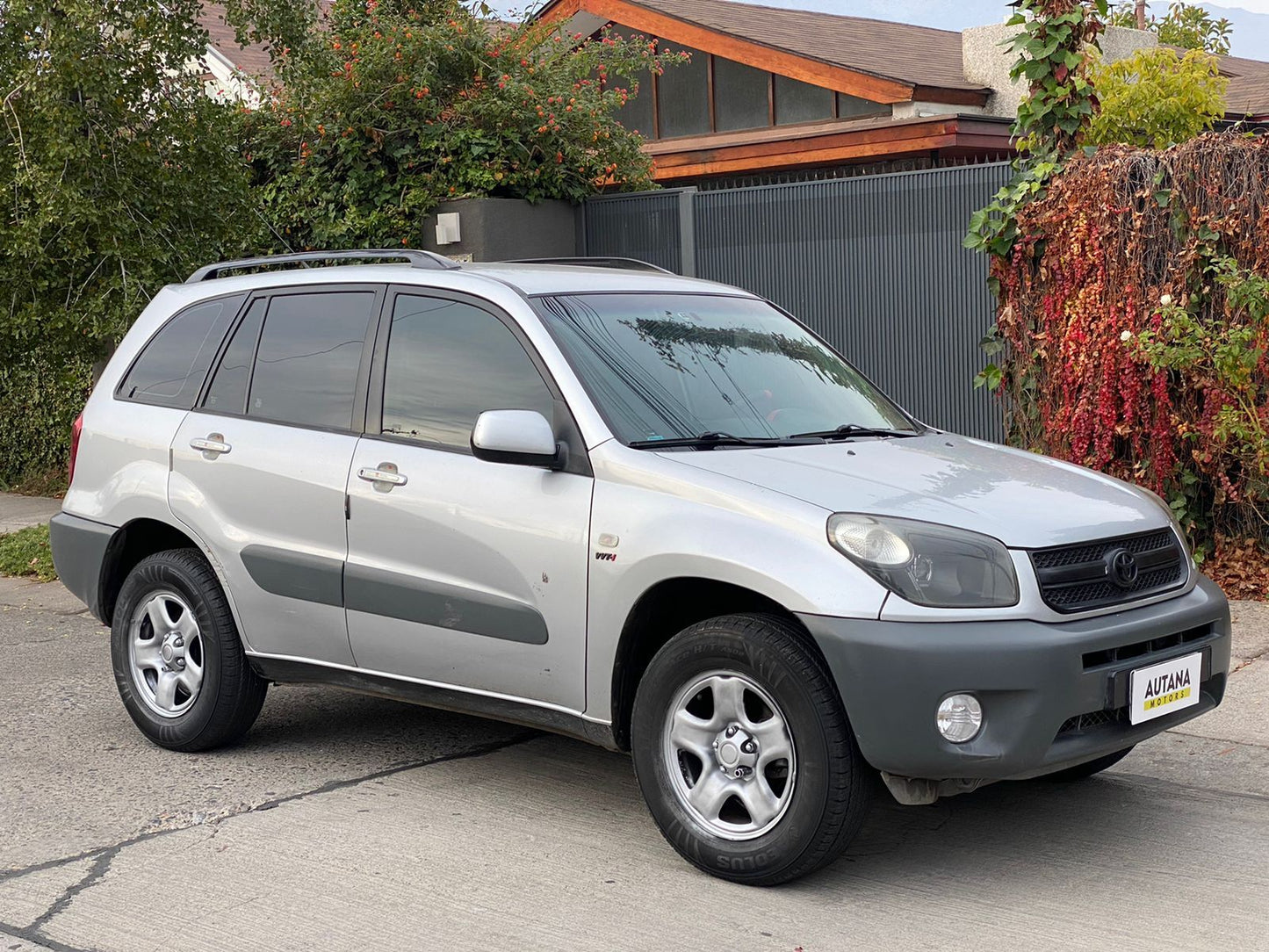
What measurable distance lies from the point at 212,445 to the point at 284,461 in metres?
0.42

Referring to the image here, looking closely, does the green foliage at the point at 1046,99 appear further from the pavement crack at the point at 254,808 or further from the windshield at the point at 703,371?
the pavement crack at the point at 254,808

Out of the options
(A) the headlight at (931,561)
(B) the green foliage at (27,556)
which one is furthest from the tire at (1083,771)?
(B) the green foliage at (27,556)

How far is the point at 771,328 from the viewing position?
5844mm

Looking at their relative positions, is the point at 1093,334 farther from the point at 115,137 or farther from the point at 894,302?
the point at 115,137

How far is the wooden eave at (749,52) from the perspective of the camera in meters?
17.9

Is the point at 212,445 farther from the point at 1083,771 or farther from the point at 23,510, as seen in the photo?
the point at 23,510

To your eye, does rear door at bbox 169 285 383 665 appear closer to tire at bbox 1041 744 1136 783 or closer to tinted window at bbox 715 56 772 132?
tire at bbox 1041 744 1136 783

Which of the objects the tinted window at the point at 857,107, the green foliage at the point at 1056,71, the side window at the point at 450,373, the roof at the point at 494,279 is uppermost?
the tinted window at the point at 857,107

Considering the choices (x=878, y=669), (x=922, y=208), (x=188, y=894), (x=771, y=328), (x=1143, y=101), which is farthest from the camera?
(x=1143, y=101)

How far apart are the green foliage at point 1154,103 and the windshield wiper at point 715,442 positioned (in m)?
9.93

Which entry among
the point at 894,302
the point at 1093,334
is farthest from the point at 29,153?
the point at 1093,334

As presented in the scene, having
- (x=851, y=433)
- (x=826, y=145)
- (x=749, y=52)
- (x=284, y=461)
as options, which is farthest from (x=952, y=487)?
(x=749, y=52)

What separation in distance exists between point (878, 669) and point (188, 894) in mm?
2086

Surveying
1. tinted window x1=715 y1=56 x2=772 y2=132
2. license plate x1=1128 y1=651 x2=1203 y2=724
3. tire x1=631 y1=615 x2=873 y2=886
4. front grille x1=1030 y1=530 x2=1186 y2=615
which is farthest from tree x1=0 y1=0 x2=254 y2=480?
tinted window x1=715 y1=56 x2=772 y2=132
